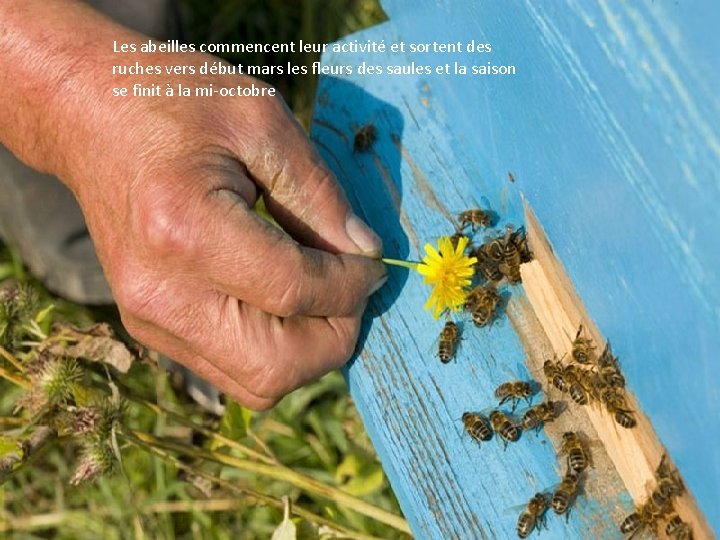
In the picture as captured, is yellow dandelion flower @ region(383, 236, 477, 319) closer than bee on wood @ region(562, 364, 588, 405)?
No

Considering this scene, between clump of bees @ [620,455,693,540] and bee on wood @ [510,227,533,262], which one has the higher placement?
bee on wood @ [510,227,533,262]

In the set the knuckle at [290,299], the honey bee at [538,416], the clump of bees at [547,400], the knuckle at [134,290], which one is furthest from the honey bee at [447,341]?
the knuckle at [134,290]

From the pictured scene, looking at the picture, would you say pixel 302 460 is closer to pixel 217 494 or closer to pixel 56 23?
pixel 217 494

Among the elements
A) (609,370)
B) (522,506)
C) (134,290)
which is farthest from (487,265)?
(134,290)

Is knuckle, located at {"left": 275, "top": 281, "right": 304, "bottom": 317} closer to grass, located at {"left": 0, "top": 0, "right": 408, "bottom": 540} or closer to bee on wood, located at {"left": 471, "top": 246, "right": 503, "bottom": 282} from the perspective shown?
bee on wood, located at {"left": 471, "top": 246, "right": 503, "bottom": 282}

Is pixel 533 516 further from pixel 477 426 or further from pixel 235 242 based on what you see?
pixel 235 242

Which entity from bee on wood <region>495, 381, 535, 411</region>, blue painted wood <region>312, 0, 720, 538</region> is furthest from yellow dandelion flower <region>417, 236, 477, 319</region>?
bee on wood <region>495, 381, 535, 411</region>
